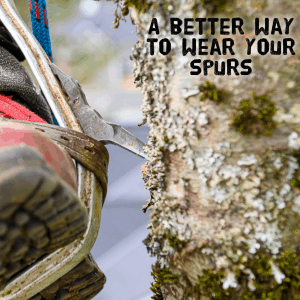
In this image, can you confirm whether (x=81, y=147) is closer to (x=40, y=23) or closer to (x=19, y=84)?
(x=19, y=84)

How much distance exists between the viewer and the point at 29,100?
0.55 metres

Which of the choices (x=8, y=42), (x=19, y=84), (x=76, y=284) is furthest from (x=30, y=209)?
(x=8, y=42)

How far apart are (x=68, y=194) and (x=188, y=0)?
183 millimetres

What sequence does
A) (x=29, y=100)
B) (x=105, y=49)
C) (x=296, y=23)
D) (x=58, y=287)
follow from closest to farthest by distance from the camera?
(x=296, y=23)
(x=58, y=287)
(x=29, y=100)
(x=105, y=49)

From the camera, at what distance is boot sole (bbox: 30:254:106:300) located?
0.41 metres

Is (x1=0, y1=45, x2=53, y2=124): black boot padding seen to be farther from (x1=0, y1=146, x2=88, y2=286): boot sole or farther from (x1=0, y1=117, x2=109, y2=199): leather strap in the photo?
(x1=0, y1=146, x2=88, y2=286): boot sole

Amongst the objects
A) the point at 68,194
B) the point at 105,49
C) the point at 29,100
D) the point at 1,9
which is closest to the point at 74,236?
the point at 68,194

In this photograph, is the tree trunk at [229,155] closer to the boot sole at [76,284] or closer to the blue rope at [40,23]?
the boot sole at [76,284]

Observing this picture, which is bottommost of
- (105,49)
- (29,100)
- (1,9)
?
(29,100)

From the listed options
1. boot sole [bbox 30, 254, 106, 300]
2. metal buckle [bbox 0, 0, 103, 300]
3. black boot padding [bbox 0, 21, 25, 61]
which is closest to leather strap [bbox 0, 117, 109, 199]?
metal buckle [bbox 0, 0, 103, 300]

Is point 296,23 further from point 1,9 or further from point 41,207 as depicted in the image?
point 1,9

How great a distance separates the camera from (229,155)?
23cm

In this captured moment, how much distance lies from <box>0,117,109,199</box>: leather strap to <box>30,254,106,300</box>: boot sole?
0.13 meters

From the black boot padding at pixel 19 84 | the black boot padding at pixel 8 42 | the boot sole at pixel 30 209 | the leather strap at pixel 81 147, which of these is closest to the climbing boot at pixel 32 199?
the boot sole at pixel 30 209
